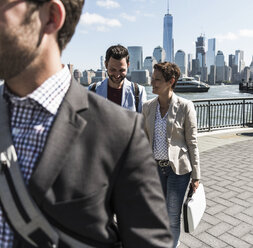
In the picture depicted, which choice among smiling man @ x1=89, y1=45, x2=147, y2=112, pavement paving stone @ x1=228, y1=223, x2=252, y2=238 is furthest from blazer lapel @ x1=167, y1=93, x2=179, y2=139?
pavement paving stone @ x1=228, y1=223, x2=252, y2=238

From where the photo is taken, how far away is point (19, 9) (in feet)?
2.93

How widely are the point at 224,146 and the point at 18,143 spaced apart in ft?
27.1

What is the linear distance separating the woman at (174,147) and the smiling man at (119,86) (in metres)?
0.26

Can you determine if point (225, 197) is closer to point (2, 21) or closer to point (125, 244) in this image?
point (125, 244)

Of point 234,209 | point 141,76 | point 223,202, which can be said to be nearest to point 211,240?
point 234,209

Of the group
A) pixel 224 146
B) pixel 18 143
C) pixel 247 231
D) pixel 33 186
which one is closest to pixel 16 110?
pixel 18 143

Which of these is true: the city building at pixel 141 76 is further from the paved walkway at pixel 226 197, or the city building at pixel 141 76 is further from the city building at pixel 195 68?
the paved walkway at pixel 226 197

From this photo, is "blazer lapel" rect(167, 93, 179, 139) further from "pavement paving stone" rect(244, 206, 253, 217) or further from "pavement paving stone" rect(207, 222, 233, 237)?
"pavement paving stone" rect(244, 206, 253, 217)

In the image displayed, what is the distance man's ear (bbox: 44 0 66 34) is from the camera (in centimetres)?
94

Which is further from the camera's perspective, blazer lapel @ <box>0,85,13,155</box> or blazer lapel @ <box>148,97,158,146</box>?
blazer lapel @ <box>148,97,158,146</box>

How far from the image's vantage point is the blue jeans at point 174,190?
9.68 ft

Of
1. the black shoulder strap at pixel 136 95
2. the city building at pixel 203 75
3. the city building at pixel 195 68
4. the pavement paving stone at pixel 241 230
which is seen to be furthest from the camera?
the city building at pixel 195 68

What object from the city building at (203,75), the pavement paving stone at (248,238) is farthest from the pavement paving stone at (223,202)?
the city building at (203,75)

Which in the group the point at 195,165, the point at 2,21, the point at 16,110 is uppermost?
the point at 2,21
